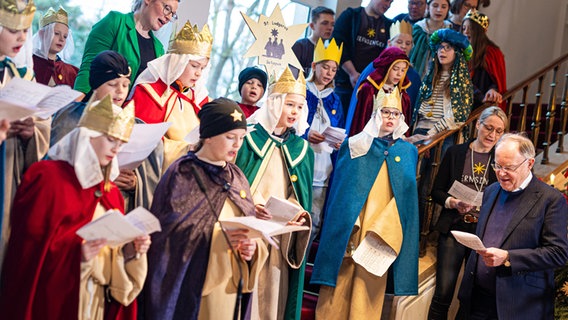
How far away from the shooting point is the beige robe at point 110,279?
338cm

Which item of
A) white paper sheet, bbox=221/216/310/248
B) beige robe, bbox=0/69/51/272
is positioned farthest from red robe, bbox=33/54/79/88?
white paper sheet, bbox=221/216/310/248

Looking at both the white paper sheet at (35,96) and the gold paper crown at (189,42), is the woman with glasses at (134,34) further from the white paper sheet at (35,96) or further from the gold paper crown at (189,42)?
the white paper sheet at (35,96)

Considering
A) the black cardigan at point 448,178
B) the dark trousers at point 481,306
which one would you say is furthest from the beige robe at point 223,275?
the black cardigan at point 448,178

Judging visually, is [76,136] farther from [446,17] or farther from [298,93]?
[446,17]

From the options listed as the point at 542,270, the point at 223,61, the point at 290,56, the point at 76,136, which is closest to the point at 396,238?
the point at 542,270

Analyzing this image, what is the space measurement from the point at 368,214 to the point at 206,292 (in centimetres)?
168

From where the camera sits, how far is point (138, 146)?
3816 millimetres

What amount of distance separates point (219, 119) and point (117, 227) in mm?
944

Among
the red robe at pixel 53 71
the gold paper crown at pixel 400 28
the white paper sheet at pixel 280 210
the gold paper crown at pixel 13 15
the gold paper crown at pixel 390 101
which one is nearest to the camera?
the gold paper crown at pixel 13 15

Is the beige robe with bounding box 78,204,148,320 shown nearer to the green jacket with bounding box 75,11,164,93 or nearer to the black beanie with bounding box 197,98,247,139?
the black beanie with bounding box 197,98,247,139

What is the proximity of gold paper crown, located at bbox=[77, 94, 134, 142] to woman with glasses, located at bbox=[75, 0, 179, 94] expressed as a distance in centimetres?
134

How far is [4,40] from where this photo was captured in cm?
354

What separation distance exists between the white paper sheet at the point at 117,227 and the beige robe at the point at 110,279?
0.52 feet

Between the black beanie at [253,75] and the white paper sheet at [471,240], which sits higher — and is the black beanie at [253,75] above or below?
above
